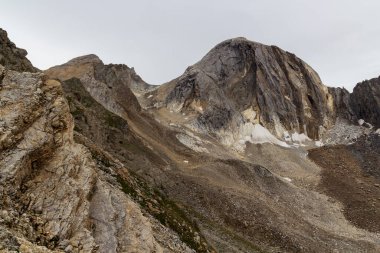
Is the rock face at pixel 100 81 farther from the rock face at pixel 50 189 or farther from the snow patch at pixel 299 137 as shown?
the snow patch at pixel 299 137

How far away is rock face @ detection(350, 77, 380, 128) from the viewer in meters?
108

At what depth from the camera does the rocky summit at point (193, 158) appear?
1723 centimetres

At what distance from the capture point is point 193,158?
193 feet

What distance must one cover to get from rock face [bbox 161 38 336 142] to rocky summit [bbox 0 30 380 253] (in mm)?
361

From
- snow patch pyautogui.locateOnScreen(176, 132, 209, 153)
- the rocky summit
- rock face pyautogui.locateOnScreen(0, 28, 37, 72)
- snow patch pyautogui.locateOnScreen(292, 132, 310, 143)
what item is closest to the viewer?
the rocky summit

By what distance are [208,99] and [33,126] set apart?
233 feet

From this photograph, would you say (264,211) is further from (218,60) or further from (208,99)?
(218,60)

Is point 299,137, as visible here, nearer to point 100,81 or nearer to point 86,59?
point 86,59

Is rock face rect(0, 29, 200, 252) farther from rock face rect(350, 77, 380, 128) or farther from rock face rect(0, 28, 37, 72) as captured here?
rock face rect(350, 77, 380, 128)

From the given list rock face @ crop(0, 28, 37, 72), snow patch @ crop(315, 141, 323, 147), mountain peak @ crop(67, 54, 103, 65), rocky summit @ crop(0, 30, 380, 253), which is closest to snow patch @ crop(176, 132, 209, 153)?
rocky summit @ crop(0, 30, 380, 253)

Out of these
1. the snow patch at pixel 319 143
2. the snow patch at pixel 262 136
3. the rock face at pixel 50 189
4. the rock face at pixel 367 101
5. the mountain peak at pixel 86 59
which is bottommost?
the rock face at pixel 50 189

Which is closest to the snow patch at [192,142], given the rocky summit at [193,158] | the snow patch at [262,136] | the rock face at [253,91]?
the rocky summit at [193,158]

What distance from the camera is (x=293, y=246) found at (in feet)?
131

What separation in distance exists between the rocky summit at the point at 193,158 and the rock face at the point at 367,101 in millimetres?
336
